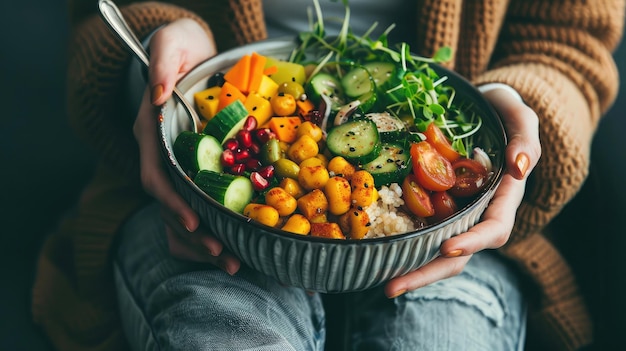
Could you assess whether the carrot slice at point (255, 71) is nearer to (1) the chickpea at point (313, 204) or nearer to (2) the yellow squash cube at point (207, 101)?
(2) the yellow squash cube at point (207, 101)

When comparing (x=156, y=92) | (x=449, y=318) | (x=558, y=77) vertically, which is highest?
(x=156, y=92)

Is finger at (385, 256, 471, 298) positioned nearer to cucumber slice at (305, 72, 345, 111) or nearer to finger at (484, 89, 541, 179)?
finger at (484, 89, 541, 179)

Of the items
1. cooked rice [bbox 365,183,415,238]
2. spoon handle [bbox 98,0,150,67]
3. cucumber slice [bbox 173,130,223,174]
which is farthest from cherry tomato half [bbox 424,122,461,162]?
spoon handle [bbox 98,0,150,67]

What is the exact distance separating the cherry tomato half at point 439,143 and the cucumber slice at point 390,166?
5cm

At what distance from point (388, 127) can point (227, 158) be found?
10.0 inches

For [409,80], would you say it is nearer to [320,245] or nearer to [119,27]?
[320,245]

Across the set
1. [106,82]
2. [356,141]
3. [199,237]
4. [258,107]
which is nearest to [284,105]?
[258,107]

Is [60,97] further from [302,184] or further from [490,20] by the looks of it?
[490,20]

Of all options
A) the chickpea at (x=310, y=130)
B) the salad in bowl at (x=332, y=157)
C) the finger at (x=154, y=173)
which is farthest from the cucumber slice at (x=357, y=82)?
the finger at (x=154, y=173)

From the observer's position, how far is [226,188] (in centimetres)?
79

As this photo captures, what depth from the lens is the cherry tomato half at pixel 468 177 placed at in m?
0.87

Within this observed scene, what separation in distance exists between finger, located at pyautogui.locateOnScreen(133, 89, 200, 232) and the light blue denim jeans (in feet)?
0.55

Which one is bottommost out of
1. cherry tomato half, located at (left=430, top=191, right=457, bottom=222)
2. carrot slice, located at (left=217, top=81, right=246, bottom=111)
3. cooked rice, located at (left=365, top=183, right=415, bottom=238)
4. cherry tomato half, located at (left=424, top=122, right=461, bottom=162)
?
cherry tomato half, located at (left=430, top=191, right=457, bottom=222)

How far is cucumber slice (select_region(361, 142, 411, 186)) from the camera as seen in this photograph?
2.81 ft
